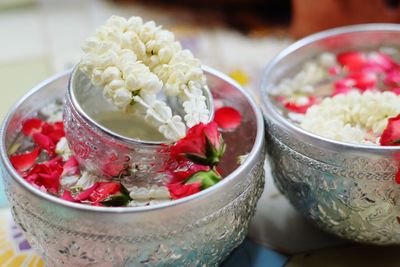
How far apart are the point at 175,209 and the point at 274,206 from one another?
9.8 inches

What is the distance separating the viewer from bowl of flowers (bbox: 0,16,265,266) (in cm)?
55

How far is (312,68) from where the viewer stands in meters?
0.80

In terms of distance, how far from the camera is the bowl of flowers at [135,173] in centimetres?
55

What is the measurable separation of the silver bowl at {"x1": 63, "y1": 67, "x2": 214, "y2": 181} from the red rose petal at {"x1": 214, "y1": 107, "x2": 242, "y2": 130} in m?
0.07

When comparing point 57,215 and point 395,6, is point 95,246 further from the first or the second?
point 395,6

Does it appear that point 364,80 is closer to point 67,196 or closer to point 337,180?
point 337,180

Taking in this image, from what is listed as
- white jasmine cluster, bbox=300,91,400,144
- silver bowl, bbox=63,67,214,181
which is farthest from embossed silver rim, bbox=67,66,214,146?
white jasmine cluster, bbox=300,91,400,144

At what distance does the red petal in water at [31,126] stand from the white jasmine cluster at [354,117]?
28 centimetres

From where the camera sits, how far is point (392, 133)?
24.1 inches

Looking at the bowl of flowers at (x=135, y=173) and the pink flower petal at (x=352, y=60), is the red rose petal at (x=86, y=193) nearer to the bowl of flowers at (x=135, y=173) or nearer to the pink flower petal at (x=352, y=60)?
the bowl of flowers at (x=135, y=173)

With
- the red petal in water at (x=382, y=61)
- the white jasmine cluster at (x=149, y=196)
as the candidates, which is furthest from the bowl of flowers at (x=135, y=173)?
the red petal in water at (x=382, y=61)

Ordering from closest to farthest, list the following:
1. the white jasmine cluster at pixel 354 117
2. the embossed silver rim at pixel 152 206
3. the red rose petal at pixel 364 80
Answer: the embossed silver rim at pixel 152 206, the white jasmine cluster at pixel 354 117, the red rose petal at pixel 364 80

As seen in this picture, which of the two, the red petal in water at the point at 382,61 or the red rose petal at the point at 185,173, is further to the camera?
A: the red petal in water at the point at 382,61

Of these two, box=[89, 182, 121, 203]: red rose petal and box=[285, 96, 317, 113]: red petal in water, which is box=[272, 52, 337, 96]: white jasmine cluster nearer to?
box=[285, 96, 317, 113]: red petal in water
